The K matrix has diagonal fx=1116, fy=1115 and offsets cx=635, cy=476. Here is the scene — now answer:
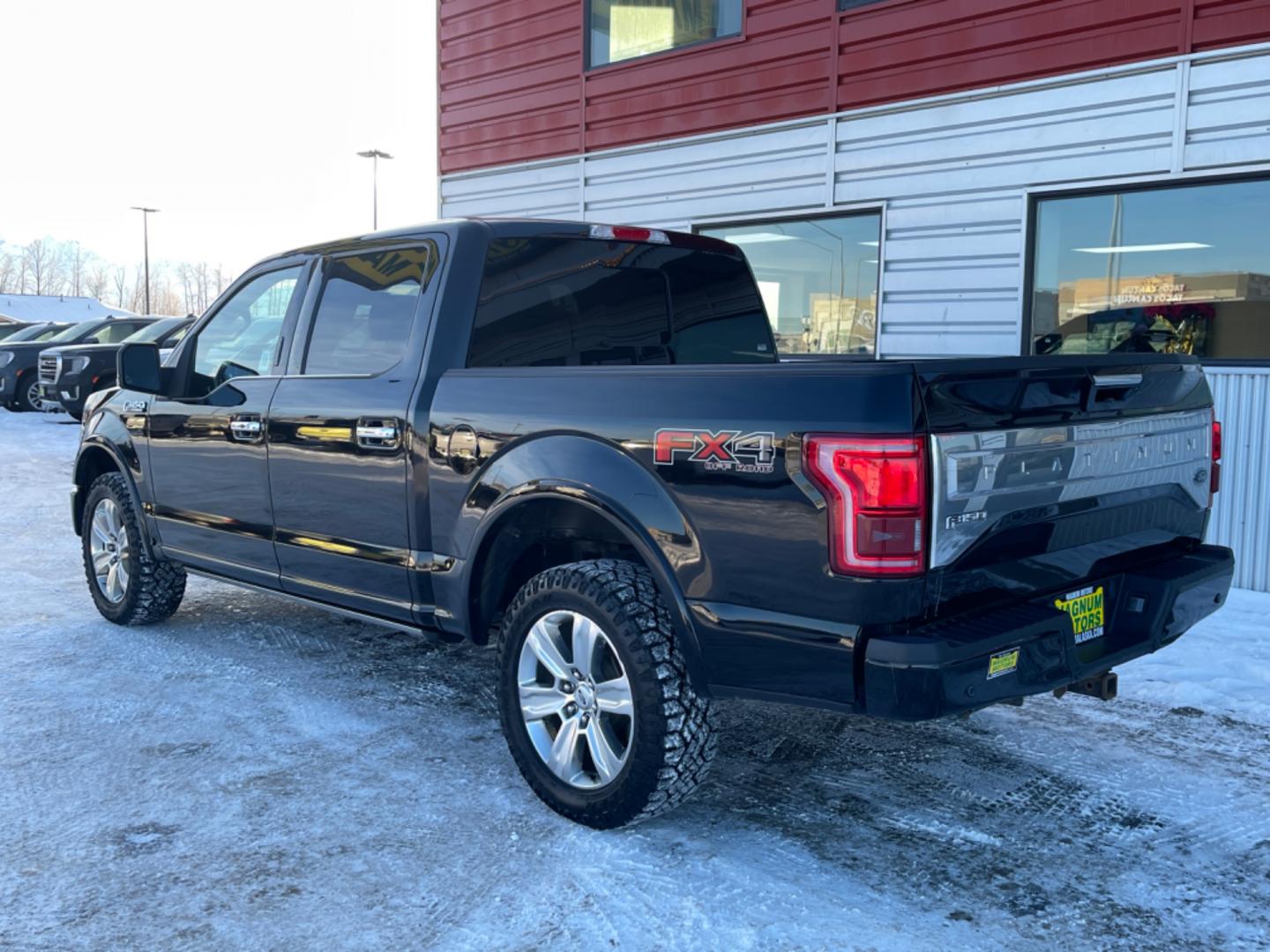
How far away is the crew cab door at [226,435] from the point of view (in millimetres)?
4750

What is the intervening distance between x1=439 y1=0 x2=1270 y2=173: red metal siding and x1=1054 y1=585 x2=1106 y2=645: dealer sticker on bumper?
472 cm

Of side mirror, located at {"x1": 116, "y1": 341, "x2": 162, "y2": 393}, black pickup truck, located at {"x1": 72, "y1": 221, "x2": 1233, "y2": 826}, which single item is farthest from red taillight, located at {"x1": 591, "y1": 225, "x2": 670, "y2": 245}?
side mirror, located at {"x1": 116, "y1": 341, "x2": 162, "y2": 393}

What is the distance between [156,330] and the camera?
17891 mm

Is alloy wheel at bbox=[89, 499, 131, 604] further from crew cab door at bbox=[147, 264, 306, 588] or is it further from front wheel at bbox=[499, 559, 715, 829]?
front wheel at bbox=[499, 559, 715, 829]

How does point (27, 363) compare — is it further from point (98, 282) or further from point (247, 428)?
point (98, 282)

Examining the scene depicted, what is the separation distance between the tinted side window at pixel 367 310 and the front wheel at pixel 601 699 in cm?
122

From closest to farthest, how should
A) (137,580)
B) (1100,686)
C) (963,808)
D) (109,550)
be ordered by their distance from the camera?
(1100,686) → (963,808) → (137,580) → (109,550)

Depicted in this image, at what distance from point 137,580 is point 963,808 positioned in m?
4.13

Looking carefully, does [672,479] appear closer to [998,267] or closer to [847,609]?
[847,609]

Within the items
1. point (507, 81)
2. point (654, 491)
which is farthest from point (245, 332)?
point (507, 81)

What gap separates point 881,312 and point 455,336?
490cm

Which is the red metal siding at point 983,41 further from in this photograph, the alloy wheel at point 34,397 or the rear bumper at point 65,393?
the alloy wheel at point 34,397

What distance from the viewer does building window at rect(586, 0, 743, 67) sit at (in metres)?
9.28

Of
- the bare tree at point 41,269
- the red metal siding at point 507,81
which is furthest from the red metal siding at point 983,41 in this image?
the bare tree at point 41,269
